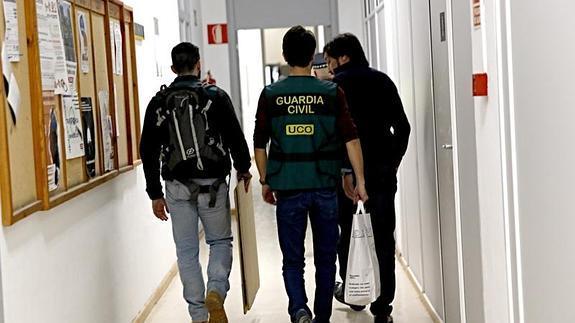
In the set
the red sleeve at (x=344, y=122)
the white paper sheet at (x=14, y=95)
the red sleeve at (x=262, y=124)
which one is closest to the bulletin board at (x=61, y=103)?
the white paper sheet at (x=14, y=95)

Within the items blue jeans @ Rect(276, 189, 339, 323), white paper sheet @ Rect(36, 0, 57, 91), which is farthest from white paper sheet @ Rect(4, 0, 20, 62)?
blue jeans @ Rect(276, 189, 339, 323)

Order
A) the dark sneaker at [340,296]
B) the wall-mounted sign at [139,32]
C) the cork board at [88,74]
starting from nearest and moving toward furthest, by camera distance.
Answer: the cork board at [88,74]
the dark sneaker at [340,296]
the wall-mounted sign at [139,32]

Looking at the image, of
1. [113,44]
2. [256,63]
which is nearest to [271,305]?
[113,44]

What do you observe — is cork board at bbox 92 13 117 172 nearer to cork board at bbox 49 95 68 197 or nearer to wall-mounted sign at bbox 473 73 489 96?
cork board at bbox 49 95 68 197

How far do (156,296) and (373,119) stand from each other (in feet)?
6.47

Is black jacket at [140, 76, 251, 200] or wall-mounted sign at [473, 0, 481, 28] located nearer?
wall-mounted sign at [473, 0, 481, 28]

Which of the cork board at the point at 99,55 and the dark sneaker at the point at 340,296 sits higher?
the cork board at the point at 99,55

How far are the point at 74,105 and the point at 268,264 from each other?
354 cm

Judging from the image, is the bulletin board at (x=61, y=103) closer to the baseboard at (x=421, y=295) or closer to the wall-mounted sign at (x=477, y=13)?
the wall-mounted sign at (x=477, y=13)

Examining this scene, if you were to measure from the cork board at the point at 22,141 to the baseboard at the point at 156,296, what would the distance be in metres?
1.97

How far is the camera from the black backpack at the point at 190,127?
463 centimetres

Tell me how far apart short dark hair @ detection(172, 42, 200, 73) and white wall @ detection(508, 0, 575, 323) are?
7.46ft

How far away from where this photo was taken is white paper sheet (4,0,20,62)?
3.03 m

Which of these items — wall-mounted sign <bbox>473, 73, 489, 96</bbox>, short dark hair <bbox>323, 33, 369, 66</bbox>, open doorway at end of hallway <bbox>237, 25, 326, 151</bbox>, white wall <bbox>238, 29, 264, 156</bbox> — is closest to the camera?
wall-mounted sign <bbox>473, 73, 489, 96</bbox>
